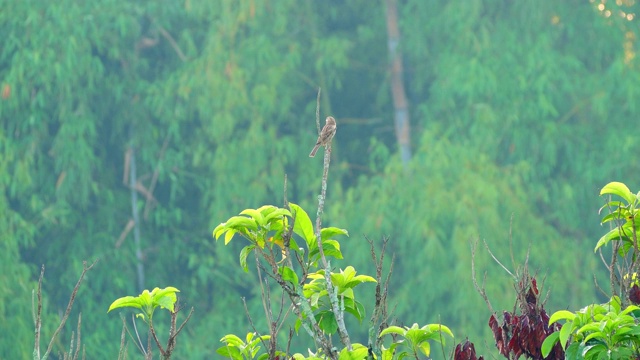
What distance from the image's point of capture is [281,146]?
10.1 metres

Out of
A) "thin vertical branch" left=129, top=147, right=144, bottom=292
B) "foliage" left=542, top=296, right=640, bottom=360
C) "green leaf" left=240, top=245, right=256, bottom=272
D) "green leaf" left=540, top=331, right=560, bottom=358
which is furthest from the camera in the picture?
"thin vertical branch" left=129, top=147, right=144, bottom=292

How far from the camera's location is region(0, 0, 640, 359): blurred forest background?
9.45 meters

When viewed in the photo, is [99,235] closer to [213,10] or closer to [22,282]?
[22,282]

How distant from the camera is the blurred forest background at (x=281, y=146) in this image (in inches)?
372

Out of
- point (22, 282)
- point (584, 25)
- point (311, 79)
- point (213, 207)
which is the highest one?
point (584, 25)

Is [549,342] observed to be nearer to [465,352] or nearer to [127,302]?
[465,352]

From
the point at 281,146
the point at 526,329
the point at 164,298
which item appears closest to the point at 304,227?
the point at 164,298

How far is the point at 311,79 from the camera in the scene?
10.8 metres

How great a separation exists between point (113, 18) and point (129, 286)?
2.35 m

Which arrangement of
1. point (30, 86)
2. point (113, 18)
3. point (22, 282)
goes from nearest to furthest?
point (22, 282), point (30, 86), point (113, 18)

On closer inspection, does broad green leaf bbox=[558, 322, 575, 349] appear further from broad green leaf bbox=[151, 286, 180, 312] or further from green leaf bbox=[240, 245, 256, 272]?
broad green leaf bbox=[151, 286, 180, 312]

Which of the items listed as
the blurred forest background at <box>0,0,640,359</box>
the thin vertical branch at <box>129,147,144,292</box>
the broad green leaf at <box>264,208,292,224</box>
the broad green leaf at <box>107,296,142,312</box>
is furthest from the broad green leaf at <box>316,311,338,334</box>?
the thin vertical branch at <box>129,147,144,292</box>

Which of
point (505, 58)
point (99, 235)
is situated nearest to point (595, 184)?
point (505, 58)

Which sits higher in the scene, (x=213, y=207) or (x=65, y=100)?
(x=65, y=100)
